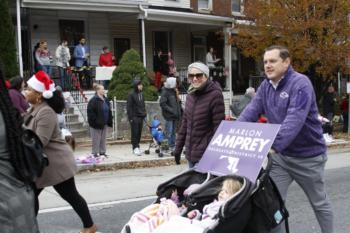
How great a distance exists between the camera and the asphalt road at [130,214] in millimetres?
6501

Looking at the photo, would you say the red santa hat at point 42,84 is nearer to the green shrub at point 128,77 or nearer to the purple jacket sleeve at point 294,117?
the purple jacket sleeve at point 294,117

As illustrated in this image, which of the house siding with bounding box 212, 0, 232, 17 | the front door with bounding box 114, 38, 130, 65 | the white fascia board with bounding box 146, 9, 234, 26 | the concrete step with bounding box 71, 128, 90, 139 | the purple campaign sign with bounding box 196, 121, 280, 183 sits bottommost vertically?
the concrete step with bounding box 71, 128, 90, 139

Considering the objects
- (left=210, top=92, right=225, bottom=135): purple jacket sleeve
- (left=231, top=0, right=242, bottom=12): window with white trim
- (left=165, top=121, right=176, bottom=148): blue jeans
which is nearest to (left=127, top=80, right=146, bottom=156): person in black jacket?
(left=165, top=121, right=176, bottom=148): blue jeans

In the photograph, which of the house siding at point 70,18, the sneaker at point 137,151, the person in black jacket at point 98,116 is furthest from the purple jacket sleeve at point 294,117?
the house siding at point 70,18

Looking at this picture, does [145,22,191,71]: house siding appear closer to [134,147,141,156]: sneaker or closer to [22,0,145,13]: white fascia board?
[22,0,145,13]: white fascia board

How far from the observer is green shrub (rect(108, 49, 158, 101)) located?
16.8 metres

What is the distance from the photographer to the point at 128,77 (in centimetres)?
1689

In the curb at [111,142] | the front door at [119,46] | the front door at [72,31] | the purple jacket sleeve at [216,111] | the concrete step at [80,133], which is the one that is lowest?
the curb at [111,142]

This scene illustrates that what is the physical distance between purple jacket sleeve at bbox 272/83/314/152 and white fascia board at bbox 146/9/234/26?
1589 cm

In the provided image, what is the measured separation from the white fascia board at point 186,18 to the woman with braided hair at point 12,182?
1765 centimetres

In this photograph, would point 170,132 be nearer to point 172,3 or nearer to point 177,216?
point 177,216

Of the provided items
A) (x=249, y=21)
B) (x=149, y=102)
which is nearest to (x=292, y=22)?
(x=249, y=21)

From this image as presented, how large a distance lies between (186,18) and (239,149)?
702 inches

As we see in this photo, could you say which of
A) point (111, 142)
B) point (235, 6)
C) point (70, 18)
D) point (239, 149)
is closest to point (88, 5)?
point (70, 18)
